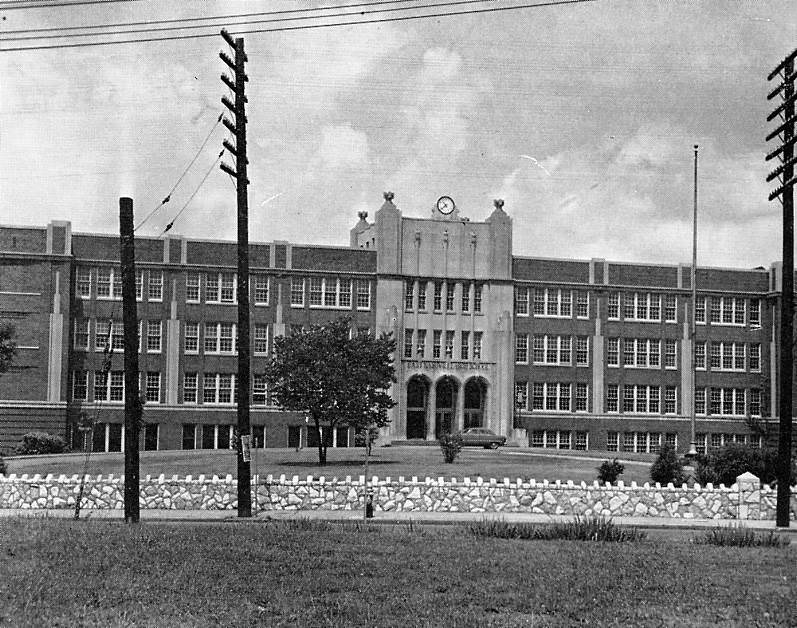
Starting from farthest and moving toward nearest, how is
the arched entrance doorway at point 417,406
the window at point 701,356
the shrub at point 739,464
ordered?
the window at point 701,356 < the arched entrance doorway at point 417,406 < the shrub at point 739,464

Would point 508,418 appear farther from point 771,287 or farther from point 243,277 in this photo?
point 243,277

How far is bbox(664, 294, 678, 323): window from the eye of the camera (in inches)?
3049

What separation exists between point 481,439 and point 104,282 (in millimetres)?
25596

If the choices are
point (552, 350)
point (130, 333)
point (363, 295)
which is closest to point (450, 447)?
point (130, 333)

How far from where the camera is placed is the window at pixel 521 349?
75.6 meters

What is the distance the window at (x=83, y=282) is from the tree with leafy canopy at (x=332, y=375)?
26.1 meters

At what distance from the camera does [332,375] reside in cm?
4503

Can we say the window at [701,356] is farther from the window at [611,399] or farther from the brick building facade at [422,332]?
the window at [611,399]

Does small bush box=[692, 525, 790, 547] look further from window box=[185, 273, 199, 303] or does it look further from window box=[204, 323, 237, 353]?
window box=[185, 273, 199, 303]

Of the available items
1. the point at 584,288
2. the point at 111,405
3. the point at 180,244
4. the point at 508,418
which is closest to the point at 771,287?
the point at 584,288

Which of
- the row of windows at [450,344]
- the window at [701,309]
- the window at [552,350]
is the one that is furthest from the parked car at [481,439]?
the window at [701,309]

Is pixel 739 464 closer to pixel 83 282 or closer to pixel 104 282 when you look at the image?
pixel 104 282

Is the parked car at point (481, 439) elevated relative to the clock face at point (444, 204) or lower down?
lower down

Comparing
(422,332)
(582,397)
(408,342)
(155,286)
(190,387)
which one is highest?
(155,286)
